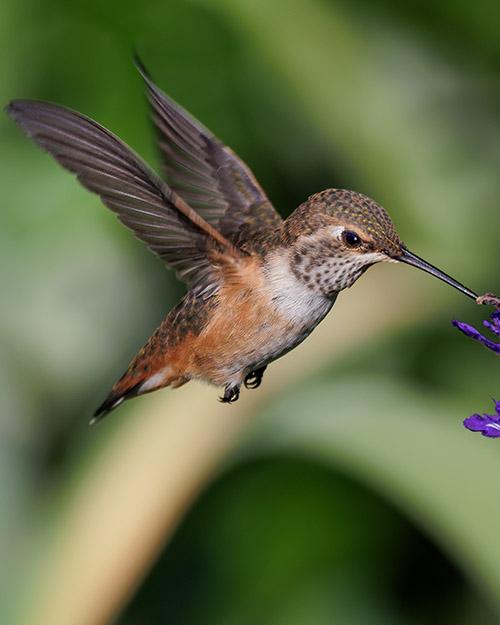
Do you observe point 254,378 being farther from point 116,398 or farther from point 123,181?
point 123,181

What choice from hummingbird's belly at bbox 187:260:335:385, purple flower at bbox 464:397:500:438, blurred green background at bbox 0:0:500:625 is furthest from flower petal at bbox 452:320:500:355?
blurred green background at bbox 0:0:500:625

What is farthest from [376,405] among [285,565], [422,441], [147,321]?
[147,321]

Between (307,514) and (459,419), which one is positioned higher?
(459,419)

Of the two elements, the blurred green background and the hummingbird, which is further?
the blurred green background

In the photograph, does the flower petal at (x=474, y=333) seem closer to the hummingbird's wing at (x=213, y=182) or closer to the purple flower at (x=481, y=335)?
the purple flower at (x=481, y=335)

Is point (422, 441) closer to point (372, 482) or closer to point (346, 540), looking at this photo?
point (372, 482)

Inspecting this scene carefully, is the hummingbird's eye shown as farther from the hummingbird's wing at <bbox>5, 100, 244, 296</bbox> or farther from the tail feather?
the tail feather
